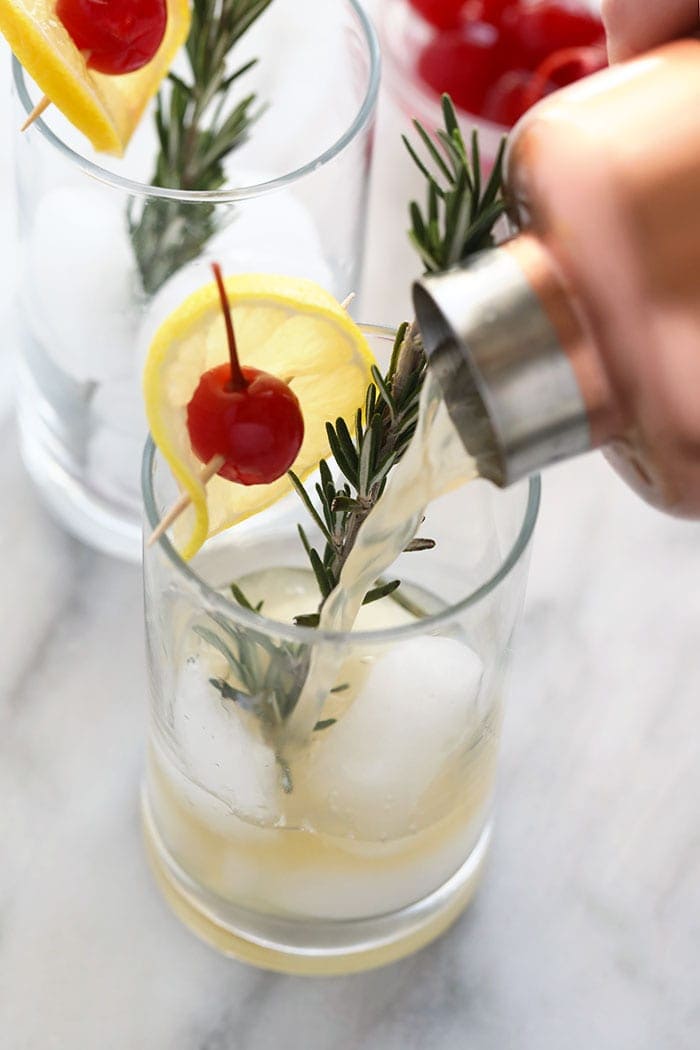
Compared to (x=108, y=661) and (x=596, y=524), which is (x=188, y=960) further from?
(x=596, y=524)

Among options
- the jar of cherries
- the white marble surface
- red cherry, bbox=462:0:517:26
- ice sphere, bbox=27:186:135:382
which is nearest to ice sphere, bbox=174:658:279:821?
the white marble surface

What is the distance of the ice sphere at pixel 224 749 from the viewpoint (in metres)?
0.57

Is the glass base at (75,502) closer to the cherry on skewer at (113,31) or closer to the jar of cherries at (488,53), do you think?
the cherry on skewer at (113,31)


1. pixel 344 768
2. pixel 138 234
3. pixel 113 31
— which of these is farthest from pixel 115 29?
pixel 344 768

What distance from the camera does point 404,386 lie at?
52 centimetres

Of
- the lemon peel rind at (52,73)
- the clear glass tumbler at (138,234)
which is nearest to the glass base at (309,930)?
the clear glass tumbler at (138,234)

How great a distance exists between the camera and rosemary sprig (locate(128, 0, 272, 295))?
698mm

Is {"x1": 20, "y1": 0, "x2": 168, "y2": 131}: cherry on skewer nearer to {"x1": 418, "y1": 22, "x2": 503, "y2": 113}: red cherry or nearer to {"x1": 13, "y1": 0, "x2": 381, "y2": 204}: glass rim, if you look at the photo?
{"x1": 13, "y1": 0, "x2": 381, "y2": 204}: glass rim

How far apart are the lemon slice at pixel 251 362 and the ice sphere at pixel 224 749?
61 mm

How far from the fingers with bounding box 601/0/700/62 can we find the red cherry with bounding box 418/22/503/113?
0.51 m

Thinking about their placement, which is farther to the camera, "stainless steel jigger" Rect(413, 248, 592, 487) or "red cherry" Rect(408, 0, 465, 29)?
"red cherry" Rect(408, 0, 465, 29)

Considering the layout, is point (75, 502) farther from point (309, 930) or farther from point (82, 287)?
point (309, 930)

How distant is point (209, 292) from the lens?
51 cm

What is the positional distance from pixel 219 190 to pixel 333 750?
10.1 inches
